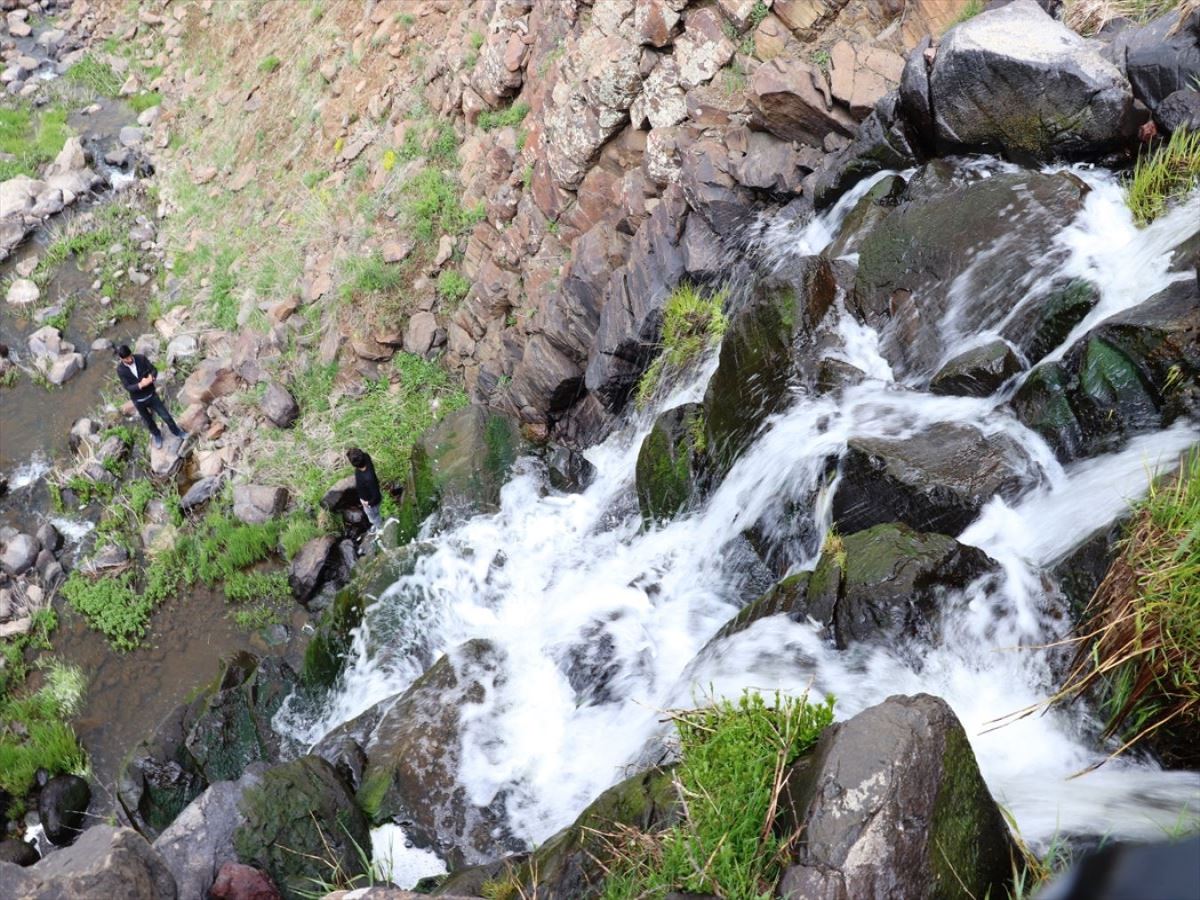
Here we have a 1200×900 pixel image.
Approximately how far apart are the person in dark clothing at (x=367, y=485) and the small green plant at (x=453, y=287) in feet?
8.85

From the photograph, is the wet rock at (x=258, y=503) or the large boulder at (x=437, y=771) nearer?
the large boulder at (x=437, y=771)

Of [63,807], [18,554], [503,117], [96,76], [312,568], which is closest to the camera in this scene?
[63,807]

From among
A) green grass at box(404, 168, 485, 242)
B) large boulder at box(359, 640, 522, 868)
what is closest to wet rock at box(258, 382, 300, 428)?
green grass at box(404, 168, 485, 242)

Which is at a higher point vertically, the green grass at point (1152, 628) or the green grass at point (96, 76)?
the green grass at point (96, 76)

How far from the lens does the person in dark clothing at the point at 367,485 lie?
28.5 ft

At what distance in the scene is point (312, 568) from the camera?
915 centimetres

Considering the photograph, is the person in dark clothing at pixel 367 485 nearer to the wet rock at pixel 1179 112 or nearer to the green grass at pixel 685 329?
the green grass at pixel 685 329

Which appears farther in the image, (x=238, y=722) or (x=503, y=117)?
(x=503, y=117)

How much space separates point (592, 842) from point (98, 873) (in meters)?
2.39

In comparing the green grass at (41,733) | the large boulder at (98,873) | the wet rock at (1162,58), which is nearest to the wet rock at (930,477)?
the wet rock at (1162,58)

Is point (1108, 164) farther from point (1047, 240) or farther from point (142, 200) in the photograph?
point (142, 200)

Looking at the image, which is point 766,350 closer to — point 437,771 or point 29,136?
point 437,771

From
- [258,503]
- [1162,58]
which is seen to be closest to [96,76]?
[258,503]

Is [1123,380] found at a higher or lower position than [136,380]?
lower
